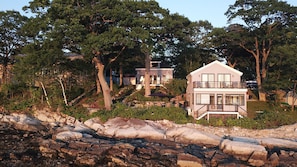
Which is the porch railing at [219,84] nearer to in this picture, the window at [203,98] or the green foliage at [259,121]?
the window at [203,98]

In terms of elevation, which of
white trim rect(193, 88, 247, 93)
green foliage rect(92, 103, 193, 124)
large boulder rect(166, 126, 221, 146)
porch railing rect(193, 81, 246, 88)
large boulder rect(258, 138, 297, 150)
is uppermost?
porch railing rect(193, 81, 246, 88)

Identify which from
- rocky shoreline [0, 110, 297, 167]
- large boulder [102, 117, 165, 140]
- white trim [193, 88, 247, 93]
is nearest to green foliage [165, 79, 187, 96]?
white trim [193, 88, 247, 93]

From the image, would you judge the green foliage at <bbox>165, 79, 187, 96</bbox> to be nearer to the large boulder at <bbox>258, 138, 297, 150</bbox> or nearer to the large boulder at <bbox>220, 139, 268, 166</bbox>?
the large boulder at <bbox>258, 138, 297, 150</bbox>

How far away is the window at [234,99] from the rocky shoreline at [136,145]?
4.19 meters

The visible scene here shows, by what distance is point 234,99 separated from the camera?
2684 cm

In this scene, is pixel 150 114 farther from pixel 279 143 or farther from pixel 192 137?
pixel 279 143

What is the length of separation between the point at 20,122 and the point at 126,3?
44.2 ft

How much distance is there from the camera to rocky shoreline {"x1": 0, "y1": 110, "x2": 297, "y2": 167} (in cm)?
1562

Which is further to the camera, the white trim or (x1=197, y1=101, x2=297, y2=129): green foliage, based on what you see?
the white trim

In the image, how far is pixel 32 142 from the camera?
63.7 ft

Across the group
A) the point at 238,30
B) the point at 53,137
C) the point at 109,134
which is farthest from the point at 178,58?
the point at 53,137

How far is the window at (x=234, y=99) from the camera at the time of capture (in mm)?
26641

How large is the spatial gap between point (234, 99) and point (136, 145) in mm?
11867

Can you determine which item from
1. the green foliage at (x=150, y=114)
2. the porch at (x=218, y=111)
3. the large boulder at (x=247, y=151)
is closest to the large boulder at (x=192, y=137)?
the large boulder at (x=247, y=151)
